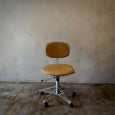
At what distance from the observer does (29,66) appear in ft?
9.55

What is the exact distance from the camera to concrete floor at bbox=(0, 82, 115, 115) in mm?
1900

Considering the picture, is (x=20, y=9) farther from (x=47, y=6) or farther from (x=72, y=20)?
(x=72, y=20)

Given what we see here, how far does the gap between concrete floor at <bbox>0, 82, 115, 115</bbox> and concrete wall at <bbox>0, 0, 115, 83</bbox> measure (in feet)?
0.76

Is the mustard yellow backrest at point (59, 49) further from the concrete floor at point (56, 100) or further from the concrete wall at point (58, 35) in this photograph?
the concrete floor at point (56, 100)

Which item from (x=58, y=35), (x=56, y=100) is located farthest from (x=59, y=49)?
(x=56, y=100)

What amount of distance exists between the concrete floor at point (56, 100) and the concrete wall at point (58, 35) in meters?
0.23

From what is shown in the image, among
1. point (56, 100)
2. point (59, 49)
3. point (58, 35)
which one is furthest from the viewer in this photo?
point (58, 35)

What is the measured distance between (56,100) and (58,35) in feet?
4.24

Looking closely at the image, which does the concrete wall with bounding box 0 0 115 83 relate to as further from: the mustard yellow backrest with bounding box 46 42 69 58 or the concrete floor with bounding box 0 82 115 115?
the mustard yellow backrest with bounding box 46 42 69 58

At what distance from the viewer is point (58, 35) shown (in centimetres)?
277

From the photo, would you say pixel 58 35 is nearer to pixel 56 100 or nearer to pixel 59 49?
pixel 59 49

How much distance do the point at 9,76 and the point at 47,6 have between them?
1.71 meters

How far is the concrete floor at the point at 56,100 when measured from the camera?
6.23ft

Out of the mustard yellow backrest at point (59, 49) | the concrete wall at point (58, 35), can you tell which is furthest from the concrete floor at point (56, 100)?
the mustard yellow backrest at point (59, 49)
